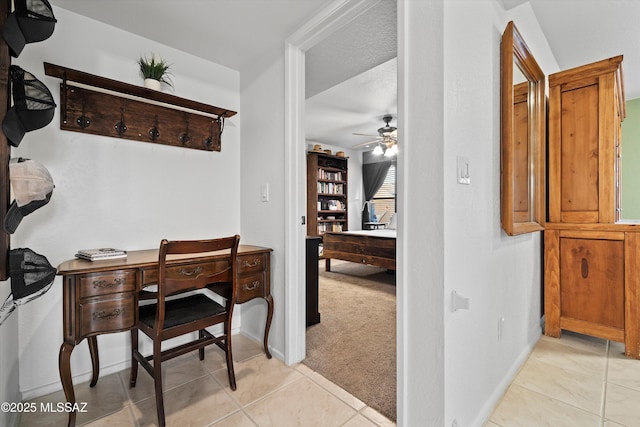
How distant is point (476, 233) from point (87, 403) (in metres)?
2.24

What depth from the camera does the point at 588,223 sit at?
2.22 metres

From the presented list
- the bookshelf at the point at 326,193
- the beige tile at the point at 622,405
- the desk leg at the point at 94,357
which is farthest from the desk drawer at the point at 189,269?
the bookshelf at the point at 326,193

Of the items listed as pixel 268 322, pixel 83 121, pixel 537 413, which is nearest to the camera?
pixel 537 413

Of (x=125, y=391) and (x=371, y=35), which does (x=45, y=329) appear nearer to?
(x=125, y=391)

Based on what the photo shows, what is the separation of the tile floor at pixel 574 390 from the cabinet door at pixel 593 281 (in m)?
0.24

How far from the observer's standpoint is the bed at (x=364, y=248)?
3956mm

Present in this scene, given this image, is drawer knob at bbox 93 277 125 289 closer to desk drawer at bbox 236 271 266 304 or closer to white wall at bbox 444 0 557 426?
desk drawer at bbox 236 271 266 304

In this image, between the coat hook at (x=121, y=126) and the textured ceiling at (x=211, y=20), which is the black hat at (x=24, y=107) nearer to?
the coat hook at (x=121, y=126)

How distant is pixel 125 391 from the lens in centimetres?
172

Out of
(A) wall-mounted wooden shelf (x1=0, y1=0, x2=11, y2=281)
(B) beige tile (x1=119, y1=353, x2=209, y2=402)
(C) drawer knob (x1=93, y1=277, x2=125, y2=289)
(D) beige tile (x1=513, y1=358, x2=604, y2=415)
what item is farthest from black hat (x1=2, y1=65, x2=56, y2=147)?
(D) beige tile (x1=513, y1=358, x2=604, y2=415)

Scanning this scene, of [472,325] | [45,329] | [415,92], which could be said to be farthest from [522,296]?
[45,329]

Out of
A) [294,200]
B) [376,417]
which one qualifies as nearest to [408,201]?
[294,200]

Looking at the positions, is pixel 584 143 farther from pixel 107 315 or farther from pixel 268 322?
pixel 107 315

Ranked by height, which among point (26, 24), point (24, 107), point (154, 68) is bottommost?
point (24, 107)
